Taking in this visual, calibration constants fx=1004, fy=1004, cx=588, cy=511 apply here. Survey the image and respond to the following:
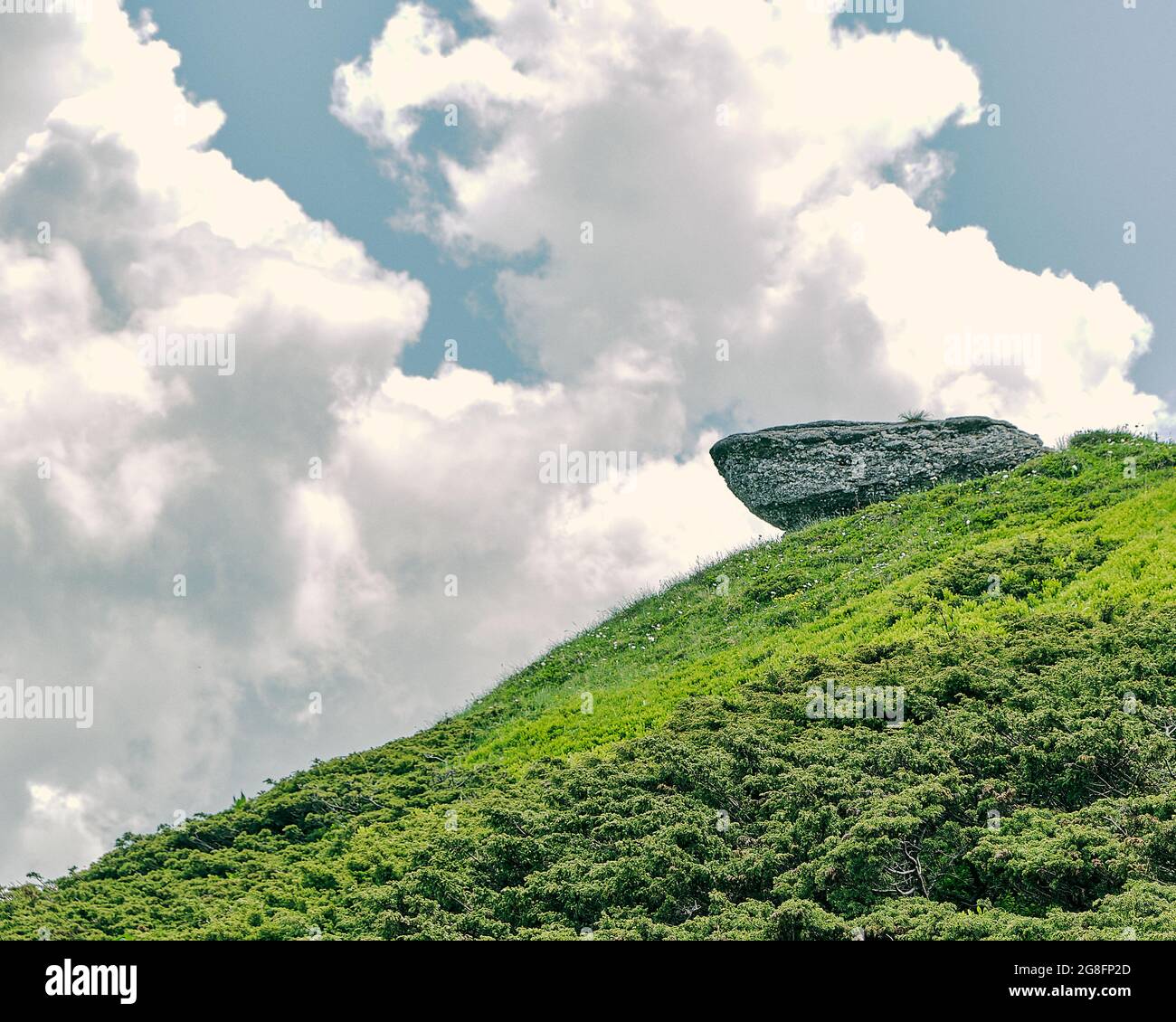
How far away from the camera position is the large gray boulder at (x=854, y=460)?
27703 mm

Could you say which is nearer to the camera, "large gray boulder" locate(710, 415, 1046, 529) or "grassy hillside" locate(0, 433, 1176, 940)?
"grassy hillside" locate(0, 433, 1176, 940)

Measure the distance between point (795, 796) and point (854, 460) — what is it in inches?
704

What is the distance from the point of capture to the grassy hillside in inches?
395

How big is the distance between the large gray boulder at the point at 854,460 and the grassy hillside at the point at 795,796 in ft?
19.7

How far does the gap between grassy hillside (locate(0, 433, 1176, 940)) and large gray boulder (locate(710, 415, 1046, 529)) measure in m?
6.02

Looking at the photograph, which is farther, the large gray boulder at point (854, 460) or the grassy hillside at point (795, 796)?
the large gray boulder at point (854, 460)

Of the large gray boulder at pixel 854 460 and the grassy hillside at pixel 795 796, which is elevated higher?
the large gray boulder at pixel 854 460

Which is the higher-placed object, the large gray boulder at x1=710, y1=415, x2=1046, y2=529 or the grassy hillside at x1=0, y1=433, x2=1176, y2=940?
the large gray boulder at x1=710, y1=415, x2=1046, y2=529

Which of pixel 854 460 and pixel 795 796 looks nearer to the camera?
pixel 795 796

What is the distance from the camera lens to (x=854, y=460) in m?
28.2

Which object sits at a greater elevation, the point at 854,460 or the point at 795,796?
the point at 854,460

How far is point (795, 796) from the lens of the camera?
1177 centimetres

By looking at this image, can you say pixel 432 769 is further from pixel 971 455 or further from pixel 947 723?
pixel 971 455
